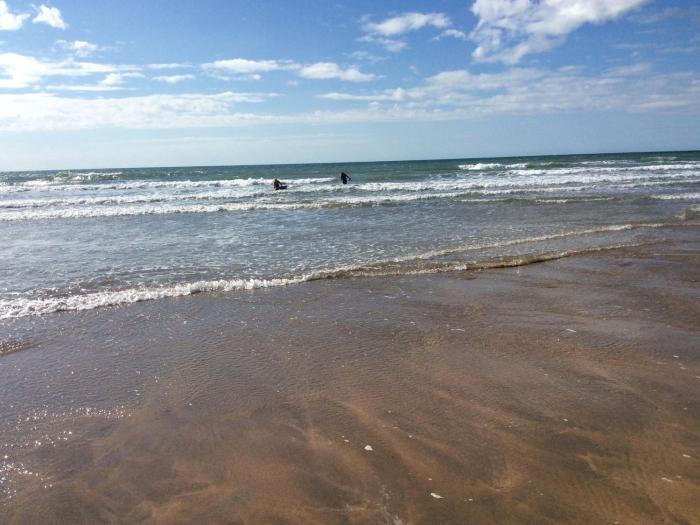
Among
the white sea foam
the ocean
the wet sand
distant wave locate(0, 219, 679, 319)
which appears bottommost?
the wet sand

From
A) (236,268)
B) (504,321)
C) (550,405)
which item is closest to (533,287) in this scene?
(504,321)

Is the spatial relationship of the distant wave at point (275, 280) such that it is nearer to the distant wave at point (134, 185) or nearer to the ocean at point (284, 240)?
the ocean at point (284, 240)

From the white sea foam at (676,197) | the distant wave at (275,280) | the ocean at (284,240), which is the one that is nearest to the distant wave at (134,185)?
the ocean at (284,240)

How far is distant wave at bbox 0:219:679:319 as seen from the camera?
7.28 metres

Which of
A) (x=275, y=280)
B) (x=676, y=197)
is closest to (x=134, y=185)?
(x=275, y=280)

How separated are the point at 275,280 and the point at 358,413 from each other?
4797mm

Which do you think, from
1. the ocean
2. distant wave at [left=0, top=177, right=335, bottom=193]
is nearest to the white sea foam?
the ocean

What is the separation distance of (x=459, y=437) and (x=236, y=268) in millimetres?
6787

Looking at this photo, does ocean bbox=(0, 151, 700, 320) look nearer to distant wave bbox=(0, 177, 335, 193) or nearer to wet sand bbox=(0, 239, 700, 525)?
wet sand bbox=(0, 239, 700, 525)

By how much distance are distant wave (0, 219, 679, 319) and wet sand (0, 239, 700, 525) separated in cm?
49

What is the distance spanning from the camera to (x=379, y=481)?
10.7 feet

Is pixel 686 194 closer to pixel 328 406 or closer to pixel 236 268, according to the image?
pixel 236 268

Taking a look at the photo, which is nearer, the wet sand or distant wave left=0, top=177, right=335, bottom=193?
the wet sand

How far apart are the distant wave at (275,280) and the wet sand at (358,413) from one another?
0.49 meters
